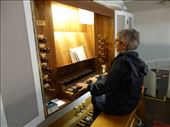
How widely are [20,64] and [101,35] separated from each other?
1.50m

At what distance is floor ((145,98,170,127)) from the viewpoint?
2.27m

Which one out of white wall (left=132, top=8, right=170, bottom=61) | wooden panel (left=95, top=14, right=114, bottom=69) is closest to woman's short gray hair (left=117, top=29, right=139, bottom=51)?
wooden panel (left=95, top=14, right=114, bottom=69)

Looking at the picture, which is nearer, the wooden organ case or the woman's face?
the wooden organ case

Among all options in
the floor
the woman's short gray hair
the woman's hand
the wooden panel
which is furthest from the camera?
the floor

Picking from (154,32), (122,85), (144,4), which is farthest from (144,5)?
(122,85)

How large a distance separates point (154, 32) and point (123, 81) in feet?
9.87

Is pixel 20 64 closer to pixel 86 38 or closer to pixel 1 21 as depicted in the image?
pixel 1 21

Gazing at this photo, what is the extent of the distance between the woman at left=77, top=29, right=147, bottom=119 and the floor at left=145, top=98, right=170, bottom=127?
1.06 meters

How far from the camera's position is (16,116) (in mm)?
852

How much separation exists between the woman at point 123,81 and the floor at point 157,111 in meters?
1.06

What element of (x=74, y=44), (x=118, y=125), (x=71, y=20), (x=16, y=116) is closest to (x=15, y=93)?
(x=16, y=116)

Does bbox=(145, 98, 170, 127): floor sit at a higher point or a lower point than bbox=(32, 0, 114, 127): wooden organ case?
lower

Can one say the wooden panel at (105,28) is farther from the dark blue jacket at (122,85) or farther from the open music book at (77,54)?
the dark blue jacket at (122,85)

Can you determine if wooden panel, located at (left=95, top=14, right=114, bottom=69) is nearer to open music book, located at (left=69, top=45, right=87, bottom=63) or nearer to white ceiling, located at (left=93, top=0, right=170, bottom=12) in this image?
open music book, located at (left=69, top=45, right=87, bottom=63)
